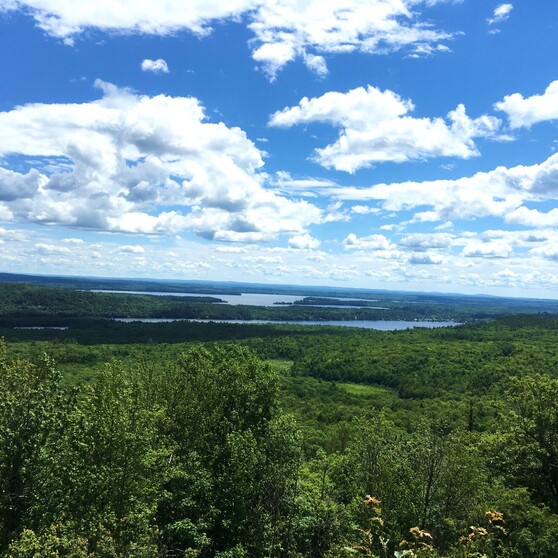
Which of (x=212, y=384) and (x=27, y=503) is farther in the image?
(x=212, y=384)

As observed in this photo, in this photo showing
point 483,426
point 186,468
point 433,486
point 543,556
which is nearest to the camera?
point 543,556

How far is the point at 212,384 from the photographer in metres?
36.1

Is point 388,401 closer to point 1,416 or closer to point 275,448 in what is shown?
point 275,448

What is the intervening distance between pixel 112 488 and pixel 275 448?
9.39 m

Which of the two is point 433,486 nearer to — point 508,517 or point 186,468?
point 508,517

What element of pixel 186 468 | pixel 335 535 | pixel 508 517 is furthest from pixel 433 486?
pixel 186 468

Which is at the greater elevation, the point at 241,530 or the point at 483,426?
the point at 241,530

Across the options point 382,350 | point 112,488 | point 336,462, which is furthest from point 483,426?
point 382,350

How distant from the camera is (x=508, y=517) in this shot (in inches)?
1013

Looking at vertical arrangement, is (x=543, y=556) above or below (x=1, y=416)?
below

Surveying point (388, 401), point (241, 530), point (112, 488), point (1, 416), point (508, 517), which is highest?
point (1, 416)

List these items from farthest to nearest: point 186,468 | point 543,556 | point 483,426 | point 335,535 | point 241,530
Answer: point 483,426 < point 186,468 < point 241,530 < point 335,535 < point 543,556

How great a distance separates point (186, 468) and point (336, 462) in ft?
45.7

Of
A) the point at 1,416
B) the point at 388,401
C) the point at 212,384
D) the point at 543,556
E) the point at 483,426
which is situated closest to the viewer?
the point at 1,416
